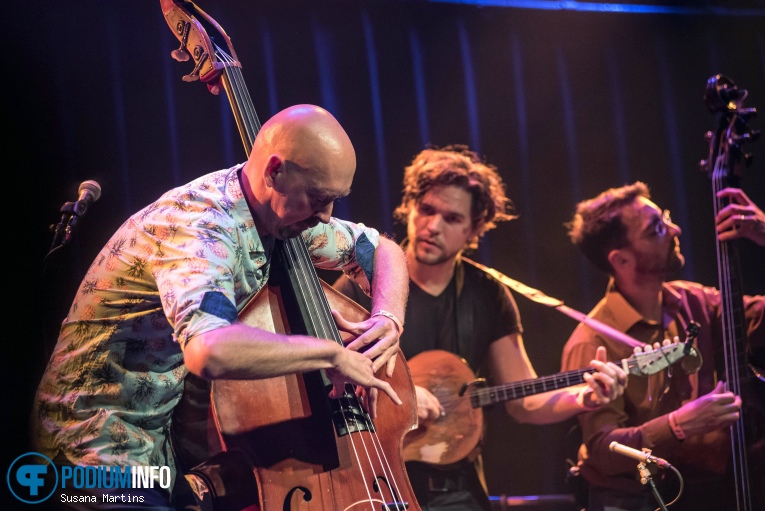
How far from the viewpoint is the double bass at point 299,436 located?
2057 mm

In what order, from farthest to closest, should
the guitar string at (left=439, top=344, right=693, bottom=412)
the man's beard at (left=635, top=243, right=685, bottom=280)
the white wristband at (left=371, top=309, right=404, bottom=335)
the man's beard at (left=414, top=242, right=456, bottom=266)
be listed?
the man's beard at (left=635, top=243, right=685, bottom=280), the man's beard at (left=414, top=242, right=456, bottom=266), the guitar string at (left=439, top=344, right=693, bottom=412), the white wristband at (left=371, top=309, right=404, bottom=335)

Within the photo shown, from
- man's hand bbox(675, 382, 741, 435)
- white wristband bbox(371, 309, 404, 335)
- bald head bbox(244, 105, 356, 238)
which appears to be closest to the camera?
bald head bbox(244, 105, 356, 238)

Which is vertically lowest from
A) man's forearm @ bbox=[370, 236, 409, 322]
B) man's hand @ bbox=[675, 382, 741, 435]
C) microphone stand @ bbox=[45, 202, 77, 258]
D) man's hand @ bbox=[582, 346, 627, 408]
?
man's hand @ bbox=[675, 382, 741, 435]

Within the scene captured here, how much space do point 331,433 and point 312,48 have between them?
288 cm

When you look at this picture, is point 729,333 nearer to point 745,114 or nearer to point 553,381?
point 553,381

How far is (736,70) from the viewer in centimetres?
536

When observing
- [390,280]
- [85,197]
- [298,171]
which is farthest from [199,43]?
[390,280]

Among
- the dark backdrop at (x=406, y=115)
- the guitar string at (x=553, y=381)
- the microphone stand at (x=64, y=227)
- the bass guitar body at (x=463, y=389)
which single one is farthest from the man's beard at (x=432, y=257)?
the microphone stand at (x=64, y=227)

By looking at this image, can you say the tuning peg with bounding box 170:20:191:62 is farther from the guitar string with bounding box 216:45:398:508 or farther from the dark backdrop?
the dark backdrop

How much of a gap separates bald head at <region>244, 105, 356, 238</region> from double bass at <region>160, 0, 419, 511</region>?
0.60 ft

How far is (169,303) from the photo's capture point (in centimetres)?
189

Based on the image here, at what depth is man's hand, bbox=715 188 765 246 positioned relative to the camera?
13.0 ft

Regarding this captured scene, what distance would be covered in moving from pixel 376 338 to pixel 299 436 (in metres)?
0.39

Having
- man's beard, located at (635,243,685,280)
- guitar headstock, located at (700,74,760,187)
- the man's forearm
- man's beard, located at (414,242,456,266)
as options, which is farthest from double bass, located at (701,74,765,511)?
the man's forearm
